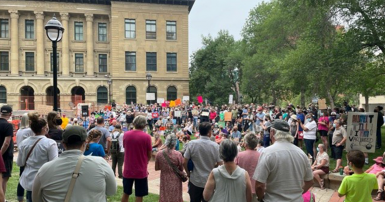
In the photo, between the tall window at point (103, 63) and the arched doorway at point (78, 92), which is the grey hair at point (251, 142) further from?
the tall window at point (103, 63)

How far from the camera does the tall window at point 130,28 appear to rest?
137 feet

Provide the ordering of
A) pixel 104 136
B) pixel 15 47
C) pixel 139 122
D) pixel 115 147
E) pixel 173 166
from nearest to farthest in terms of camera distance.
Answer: pixel 173 166 → pixel 139 122 → pixel 104 136 → pixel 115 147 → pixel 15 47

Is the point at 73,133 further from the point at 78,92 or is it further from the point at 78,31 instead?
the point at 78,31

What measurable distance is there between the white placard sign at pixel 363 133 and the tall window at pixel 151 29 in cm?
3765

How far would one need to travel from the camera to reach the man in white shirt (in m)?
2.81

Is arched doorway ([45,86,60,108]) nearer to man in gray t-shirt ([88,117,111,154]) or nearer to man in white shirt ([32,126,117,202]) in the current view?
man in gray t-shirt ([88,117,111,154])

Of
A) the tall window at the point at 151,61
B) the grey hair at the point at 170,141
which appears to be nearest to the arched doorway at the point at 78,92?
the tall window at the point at 151,61

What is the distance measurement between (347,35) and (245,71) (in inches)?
910

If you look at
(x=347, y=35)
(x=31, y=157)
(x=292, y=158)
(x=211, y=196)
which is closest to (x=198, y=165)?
(x=211, y=196)

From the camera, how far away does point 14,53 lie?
40.0 meters

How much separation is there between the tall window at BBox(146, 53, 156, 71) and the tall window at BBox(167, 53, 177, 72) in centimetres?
202

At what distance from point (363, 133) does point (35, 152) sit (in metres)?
7.46

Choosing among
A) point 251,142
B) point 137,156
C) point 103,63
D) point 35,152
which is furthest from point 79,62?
point 251,142

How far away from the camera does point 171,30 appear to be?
1698 inches
